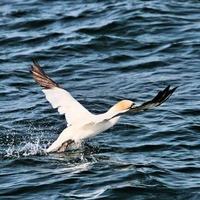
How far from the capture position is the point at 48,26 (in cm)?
2208

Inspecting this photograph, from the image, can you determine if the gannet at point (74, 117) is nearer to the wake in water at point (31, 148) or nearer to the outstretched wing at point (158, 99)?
the wake in water at point (31, 148)

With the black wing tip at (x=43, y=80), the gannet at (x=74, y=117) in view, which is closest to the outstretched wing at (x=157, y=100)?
the gannet at (x=74, y=117)

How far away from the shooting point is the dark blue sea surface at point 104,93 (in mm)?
11930

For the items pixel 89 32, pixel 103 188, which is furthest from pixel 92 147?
pixel 89 32

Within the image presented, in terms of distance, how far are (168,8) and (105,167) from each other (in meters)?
10.9

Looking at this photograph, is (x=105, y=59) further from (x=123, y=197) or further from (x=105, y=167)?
(x=123, y=197)

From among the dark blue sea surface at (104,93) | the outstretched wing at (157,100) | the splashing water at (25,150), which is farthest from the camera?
the splashing water at (25,150)

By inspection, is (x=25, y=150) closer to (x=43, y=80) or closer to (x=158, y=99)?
(x=43, y=80)

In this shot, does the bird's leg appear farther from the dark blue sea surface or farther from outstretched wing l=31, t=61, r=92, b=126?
outstretched wing l=31, t=61, r=92, b=126

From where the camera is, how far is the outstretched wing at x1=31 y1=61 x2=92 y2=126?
531 inches

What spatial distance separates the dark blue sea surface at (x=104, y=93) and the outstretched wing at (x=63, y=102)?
0.55 m

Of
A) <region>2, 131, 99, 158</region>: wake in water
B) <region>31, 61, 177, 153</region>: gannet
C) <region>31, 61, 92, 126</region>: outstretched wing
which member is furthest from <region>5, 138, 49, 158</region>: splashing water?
<region>31, 61, 92, 126</region>: outstretched wing

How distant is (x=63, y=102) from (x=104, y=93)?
3431 mm

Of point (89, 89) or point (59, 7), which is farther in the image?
point (59, 7)
